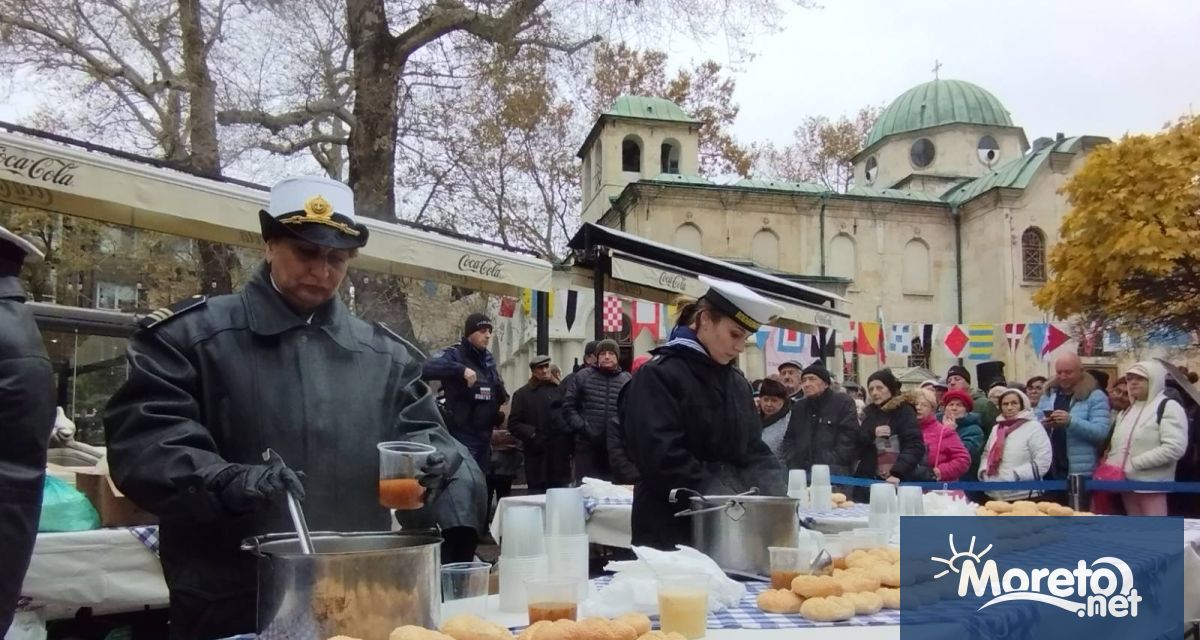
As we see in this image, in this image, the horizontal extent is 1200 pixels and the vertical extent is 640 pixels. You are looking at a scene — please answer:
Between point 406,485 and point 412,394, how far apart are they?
54 cm

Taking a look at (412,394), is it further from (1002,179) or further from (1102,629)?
(1002,179)

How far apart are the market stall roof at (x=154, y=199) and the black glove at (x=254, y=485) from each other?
475cm

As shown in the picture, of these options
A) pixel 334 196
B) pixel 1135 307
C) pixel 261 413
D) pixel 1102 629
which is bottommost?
pixel 1102 629

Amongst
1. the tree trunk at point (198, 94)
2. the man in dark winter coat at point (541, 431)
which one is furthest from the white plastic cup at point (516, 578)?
the tree trunk at point (198, 94)

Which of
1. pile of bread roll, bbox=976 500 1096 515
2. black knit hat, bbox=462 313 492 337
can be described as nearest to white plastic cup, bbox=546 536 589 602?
pile of bread roll, bbox=976 500 1096 515

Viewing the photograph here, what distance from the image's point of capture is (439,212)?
67.3 feet

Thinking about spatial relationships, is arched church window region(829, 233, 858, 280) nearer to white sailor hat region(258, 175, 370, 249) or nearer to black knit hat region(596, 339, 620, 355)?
black knit hat region(596, 339, 620, 355)

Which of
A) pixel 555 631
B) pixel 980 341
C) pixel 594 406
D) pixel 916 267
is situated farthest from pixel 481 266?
pixel 916 267

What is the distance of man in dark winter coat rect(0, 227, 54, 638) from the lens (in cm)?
199

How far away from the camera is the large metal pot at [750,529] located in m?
2.66

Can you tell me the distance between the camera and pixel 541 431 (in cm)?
911

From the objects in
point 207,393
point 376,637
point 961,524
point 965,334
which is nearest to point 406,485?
point 376,637

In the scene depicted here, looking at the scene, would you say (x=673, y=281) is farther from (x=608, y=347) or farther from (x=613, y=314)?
(x=613, y=314)

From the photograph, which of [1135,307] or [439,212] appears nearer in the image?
[1135,307]
